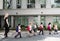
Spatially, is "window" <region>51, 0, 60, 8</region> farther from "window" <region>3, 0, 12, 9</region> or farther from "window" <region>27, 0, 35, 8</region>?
"window" <region>3, 0, 12, 9</region>

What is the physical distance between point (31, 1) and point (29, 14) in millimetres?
2674

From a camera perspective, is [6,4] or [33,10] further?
[6,4]

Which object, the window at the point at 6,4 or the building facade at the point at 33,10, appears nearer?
the building facade at the point at 33,10

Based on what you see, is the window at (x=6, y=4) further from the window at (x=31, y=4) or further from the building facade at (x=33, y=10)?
the window at (x=31, y=4)

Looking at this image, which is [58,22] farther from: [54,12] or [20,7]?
[20,7]

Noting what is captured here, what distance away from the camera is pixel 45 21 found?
37031 millimetres

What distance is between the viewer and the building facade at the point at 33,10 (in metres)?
35.0

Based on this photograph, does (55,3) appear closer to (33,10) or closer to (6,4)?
(33,10)

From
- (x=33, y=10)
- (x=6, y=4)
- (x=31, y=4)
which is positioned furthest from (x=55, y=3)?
(x=6, y=4)

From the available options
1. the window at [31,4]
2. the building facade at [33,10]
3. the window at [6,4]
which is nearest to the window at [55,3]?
the building facade at [33,10]

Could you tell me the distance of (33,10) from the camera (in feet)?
116

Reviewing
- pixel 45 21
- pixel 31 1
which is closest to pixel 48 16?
pixel 45 21

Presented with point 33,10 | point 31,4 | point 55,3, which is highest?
point 55,3

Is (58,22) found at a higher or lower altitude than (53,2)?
lower
